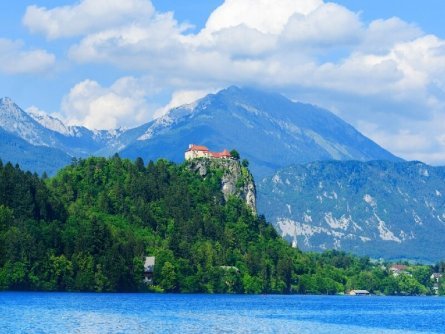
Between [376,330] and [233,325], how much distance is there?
19.1 metres

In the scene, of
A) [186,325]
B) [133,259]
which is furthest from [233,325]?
[133,259]

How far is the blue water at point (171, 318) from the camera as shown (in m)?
111

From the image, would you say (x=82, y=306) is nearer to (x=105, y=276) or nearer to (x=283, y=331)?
(x=283, y=331)

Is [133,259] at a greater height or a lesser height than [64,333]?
greater

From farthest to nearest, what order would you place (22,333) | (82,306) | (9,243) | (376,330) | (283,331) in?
1. (9,243)
2. (82,306)
3. (376,330)
4. (283,331)
5. (22,333)

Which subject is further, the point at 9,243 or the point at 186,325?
the point at 9,243

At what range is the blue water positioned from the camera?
365 ft

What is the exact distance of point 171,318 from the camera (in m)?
129

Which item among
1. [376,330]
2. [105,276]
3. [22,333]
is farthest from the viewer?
[105,276]

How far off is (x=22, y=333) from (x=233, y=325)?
1191 inches

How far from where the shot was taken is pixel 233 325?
121 meters

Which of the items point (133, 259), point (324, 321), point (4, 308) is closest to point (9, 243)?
point (133, 259)

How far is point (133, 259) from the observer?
655 ft

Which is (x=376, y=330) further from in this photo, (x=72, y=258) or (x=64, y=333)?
(x=72, y=258)
